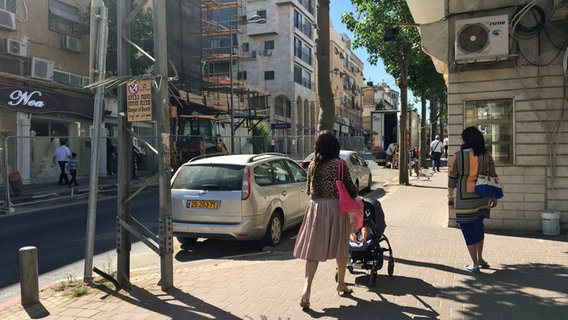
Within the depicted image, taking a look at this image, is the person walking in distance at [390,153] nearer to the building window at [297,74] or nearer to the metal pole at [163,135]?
the metal pole at [163,135]

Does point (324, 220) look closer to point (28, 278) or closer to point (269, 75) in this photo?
point (28, 278)

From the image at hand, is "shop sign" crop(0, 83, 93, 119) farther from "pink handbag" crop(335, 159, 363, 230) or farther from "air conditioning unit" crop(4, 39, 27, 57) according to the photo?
"pink handbag" crop(335, 159, 363, 230)

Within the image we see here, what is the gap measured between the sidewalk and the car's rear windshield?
121cm

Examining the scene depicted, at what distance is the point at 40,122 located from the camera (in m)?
20.2

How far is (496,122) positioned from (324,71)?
3197mm

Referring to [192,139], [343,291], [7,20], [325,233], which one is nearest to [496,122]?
[343,291]

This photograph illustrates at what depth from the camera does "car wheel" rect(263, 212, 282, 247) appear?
7.62 meters

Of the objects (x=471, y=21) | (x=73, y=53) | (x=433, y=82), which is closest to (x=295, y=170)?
(x=471, y=21)

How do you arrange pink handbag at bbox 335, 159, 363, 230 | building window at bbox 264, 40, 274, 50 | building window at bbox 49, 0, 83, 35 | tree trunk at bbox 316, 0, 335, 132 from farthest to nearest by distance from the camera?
building window at bbox 264, 40, 274, 50
building window at bbox 49, 0, 83, 35
tree trunk at bbox 316, 0, 335, 132
pink handbag at bbox 335, 159, 363, 230

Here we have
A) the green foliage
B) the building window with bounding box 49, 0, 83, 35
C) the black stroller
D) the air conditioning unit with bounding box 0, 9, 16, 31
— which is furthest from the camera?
the green foliage

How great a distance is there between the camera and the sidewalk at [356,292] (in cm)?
441

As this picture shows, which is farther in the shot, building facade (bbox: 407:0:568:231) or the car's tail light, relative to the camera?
building facade (bbox: 407:0:568:231)

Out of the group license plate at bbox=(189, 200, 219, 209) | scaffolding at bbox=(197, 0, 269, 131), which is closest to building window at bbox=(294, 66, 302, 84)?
scaffolding at bbox=(197, 0, 269, 131)

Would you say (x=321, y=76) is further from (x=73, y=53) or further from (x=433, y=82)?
(x=73, y=53)
